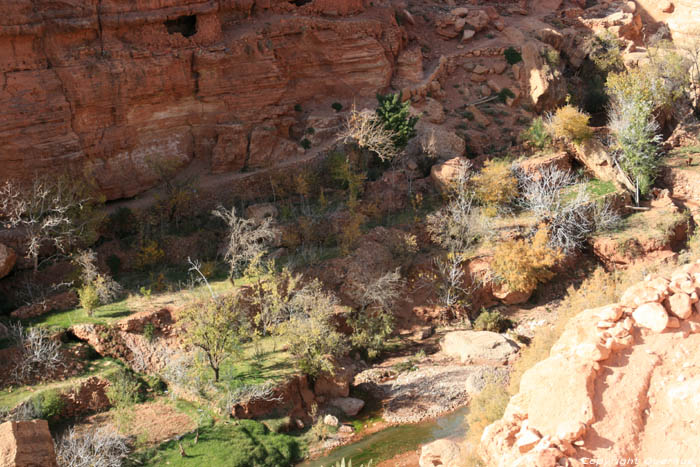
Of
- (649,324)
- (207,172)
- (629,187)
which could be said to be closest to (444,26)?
(629,187)

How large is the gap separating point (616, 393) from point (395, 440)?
10.1m

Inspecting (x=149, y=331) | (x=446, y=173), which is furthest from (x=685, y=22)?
(x=149, y=331)

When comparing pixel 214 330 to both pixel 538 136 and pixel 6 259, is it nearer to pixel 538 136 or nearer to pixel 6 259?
pixel 6 259

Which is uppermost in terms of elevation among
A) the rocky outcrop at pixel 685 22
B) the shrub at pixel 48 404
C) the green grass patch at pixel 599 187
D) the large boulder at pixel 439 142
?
the rocky outcrop at pixel 685 22

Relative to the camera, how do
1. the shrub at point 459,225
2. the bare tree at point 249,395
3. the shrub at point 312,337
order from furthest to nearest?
the shrub at point 459,225 → the shrub at point 312,337 → the bare tree at point 249,395

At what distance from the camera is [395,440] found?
23.3 m

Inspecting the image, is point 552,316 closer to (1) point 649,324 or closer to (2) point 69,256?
(1) point 649,324

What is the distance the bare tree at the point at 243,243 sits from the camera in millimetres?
26359

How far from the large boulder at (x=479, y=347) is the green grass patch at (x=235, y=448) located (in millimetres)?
7694

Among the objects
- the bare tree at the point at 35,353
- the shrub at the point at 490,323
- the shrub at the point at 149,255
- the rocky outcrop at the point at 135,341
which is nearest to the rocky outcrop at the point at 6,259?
the bare tree at the point at 35,353

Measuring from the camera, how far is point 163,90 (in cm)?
3128

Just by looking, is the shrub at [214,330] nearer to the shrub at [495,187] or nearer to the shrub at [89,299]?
the shrub at [89,299]

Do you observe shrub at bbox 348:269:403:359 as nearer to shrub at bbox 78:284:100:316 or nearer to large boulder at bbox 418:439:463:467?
large boulder at bbox 418:439:463:467

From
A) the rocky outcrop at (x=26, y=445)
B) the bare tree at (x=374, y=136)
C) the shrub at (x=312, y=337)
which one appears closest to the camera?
the rocky outcrop at (x=26, y=445)
